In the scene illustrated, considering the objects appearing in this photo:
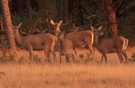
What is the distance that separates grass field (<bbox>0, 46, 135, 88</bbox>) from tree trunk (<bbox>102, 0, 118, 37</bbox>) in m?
11.1

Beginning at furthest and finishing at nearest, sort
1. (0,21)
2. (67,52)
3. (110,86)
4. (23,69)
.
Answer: (0,21), (67,52), (23,69), (110,86)

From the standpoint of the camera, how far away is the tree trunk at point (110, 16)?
2577 cm

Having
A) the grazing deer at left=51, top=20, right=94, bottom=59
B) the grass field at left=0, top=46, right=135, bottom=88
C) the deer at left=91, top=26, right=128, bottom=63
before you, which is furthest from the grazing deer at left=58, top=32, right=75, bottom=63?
the grass field at left=0, top=46, right=135, bottom=88

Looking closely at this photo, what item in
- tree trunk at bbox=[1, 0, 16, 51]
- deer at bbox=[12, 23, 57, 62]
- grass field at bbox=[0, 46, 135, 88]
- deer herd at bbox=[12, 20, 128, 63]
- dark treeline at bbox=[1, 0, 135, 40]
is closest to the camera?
grass field at bbox=[0, 46, 135, 88]

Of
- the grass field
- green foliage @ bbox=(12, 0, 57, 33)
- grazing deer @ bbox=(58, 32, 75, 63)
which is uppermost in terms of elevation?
green foliage @ bbox=(12, 0, 57, 33)

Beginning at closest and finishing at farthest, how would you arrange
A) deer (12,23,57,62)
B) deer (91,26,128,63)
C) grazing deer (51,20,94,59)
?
1. deer (91,26,128,63)
2. deer (12,23,57,62)
3. grazing deer (51,20,94,59)

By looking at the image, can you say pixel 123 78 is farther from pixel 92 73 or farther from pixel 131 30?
pixel 131 30

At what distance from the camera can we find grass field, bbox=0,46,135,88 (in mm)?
11086

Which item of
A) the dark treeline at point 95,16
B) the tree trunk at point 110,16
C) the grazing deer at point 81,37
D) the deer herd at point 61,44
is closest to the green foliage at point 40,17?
the dark treeline at point 95,16

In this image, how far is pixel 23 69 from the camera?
14.4 meters

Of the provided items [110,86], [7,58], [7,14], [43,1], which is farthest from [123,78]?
[43,1]

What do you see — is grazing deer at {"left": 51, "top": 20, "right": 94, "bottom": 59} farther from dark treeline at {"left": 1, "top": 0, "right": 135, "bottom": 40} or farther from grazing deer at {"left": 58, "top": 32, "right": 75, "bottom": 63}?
dark treeline at {"left": 1, "top": 0, "right": 135, "bottom": 40}

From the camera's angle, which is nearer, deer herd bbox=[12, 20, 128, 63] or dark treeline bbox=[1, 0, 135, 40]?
deer herd bbox=[12, 20, 128, 63]

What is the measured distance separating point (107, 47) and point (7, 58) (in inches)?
173
